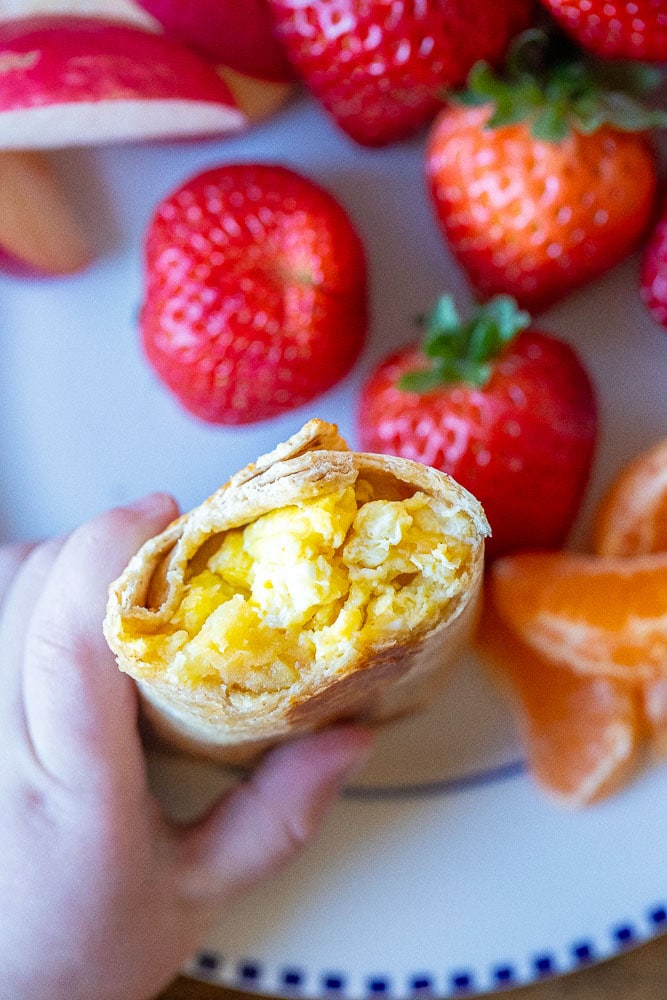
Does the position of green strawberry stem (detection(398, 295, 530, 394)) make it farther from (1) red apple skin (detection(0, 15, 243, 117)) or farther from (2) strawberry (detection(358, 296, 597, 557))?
(1) red apple skin (detection(0, 15, 243, 117))

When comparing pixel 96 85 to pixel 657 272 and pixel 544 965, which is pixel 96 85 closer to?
pixel 657 272

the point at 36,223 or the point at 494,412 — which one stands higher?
the point at 36,223

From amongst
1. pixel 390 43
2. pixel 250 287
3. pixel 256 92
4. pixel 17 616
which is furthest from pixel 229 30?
pixel 17 616

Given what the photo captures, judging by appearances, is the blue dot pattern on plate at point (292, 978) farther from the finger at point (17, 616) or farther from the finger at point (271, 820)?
the finger at point (17, 616)

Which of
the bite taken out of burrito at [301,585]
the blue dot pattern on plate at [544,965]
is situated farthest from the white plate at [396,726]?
the bite taken out of burrito at [301,585]

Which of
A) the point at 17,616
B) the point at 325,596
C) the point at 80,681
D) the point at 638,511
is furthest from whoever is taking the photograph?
the point at 638,511
